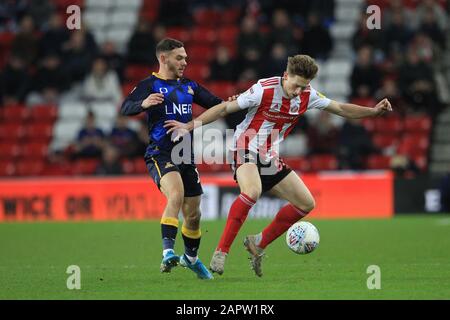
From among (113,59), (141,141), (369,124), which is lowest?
(141,141)

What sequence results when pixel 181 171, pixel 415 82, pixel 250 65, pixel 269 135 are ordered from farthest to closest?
1. pixel 250 65
2. pixel 415 82
3. pixel 269 135
4. pixel 181 171

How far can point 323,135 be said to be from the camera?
19.4 metres

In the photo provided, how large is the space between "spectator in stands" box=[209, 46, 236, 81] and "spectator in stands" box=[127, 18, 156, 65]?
1459mm

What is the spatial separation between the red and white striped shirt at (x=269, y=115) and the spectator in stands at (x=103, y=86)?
11.5 metres

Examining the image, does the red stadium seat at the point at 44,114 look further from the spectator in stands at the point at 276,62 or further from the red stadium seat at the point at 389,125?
the red stadium seat at the point at 389,125

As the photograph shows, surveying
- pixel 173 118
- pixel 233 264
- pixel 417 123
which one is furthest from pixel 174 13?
pixel 173 118

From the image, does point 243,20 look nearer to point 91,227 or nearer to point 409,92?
point 409,92

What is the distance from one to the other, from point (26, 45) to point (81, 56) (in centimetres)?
142

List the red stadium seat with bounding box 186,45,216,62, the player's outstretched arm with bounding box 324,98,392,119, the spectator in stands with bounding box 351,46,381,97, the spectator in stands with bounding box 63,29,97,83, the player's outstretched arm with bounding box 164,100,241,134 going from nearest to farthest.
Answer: the player's outstretched arm with bounding box 164,100,241,134
the player's outstretched arm with bounding box 324,98,392,119
the spectator in stands with bounding box 351,46,381,97
the spectator in stands with bounding box 63,29,97,83
the red stadium seat with bounding box 186,45,216,62

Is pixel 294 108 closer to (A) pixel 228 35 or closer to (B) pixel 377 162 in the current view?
(B) pixel 377 162

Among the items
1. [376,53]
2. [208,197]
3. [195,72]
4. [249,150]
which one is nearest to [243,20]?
[195,72]

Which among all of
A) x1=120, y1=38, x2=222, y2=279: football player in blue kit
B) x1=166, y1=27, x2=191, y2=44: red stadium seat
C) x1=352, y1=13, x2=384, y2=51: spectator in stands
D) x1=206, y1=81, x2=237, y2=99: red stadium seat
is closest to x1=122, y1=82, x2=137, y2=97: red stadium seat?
x1=166, y1=27, x2=191, y2=44: red stadium seat

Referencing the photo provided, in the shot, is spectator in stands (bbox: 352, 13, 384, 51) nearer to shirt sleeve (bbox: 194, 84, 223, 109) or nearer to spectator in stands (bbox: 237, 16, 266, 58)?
spectator in stands (bbox: 237, 16, 266, 58)

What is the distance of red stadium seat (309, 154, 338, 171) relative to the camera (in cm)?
1922
